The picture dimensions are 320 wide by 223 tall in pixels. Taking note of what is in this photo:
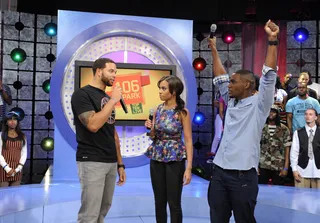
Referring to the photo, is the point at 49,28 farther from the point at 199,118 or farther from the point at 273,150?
the point at 273,150

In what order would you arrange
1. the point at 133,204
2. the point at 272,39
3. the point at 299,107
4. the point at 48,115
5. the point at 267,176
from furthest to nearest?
the point at 48,115
the point at 299,107
the point at 267,176
the point at 133,204
the point at 272,39

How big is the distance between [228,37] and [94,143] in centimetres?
761

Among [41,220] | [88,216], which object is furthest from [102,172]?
[41,220]

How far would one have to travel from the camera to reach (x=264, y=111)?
255 centimetres

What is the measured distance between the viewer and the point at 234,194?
254cm

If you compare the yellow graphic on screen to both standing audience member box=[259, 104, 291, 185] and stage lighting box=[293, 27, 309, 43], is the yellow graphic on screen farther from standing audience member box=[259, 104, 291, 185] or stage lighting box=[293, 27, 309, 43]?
stage lighting box=[293, 27, 309, 43]

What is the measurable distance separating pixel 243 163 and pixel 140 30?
140 inches

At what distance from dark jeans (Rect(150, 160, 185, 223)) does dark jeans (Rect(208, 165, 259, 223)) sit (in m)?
0.59

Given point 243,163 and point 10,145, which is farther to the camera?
point 10,145

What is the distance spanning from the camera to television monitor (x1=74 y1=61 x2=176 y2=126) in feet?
18.3

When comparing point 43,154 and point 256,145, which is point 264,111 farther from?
point 43,154

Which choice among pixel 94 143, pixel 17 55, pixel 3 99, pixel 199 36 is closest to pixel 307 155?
pixel 94 143

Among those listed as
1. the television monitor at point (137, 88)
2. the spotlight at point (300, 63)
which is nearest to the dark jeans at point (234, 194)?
the television monitor at point (137, 88)

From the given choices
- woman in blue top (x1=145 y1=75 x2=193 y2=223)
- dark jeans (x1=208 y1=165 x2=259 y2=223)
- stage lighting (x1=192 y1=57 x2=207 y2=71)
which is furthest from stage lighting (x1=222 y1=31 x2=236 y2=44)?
dark jeans (x1=208 y1=165 x2=259 y2=223)
